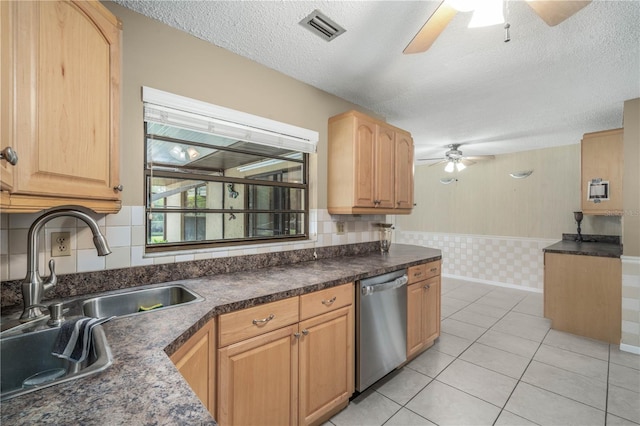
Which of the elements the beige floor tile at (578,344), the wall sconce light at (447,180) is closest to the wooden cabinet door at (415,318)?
the beige floor tile at (578,344)

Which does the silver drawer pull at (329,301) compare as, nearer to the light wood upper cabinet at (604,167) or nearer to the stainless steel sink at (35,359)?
the stainless steel sink at (35,359)

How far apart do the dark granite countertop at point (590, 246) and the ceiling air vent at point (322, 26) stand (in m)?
3.30

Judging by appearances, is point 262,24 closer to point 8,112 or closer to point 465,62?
point 8,112

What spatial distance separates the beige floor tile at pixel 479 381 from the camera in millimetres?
1968

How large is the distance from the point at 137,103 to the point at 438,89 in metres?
2.33

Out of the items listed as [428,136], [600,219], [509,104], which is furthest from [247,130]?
[600,219]

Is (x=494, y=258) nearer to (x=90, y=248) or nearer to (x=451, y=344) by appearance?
(x=451, y=344)

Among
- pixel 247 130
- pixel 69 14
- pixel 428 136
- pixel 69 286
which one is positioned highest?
pixel 428 136

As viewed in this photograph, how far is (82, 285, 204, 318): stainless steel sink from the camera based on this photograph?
1321 millimetres

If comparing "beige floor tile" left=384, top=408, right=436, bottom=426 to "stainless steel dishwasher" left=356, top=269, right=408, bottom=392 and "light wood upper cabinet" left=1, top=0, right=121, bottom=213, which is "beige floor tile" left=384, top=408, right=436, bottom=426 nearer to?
"stainless steel dishwasher" left=356, top=269, right=408, bottom=392

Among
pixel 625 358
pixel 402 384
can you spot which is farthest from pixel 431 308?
pixel 625 358

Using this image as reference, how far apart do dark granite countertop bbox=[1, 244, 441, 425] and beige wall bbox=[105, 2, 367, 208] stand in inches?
31.1

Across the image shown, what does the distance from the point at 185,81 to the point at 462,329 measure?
11.4 ft

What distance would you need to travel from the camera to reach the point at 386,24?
1605mm
